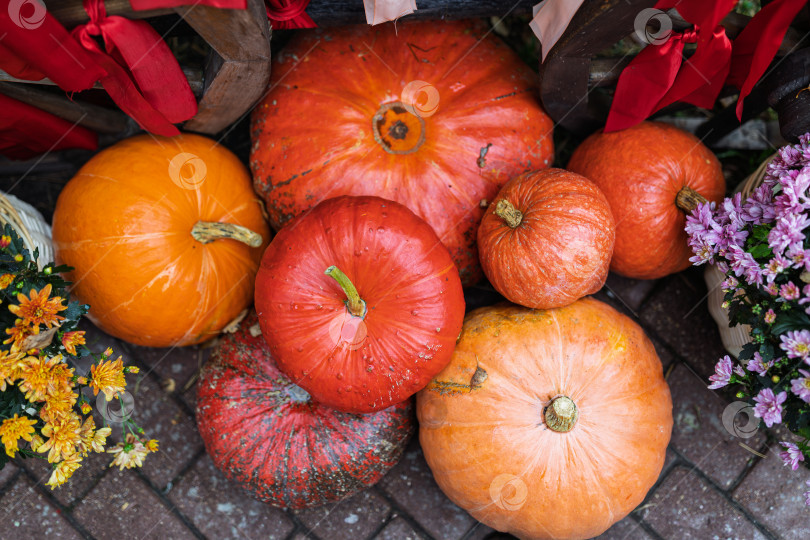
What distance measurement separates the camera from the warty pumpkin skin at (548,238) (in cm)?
163

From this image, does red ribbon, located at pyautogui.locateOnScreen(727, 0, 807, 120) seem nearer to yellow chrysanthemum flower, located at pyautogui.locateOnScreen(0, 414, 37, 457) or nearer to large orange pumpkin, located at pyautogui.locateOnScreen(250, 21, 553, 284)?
large orange pumpkin, located at pyautogui.locateOnScreen(250, 21, 553, 284)

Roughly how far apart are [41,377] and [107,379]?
0.49ft

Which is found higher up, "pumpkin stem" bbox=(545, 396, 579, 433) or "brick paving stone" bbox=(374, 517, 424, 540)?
"pumpkin stem" bbox=(545, 396, 579, 433)

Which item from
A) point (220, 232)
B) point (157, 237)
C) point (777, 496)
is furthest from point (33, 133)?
point (777, 496)

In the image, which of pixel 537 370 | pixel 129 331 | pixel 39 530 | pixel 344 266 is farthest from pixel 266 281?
pixel 39 530

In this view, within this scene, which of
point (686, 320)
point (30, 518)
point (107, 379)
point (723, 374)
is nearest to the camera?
point (107, 379)

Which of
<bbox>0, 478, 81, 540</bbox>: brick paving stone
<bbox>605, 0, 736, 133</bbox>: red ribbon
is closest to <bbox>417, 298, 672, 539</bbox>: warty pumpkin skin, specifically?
<bbox>605, 0, 736, 133</bbox>: red ribbon

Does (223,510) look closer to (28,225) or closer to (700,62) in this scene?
(28,225)

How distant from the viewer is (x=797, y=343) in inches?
55.2

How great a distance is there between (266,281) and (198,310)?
1.32ft

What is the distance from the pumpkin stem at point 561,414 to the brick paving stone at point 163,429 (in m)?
1.31

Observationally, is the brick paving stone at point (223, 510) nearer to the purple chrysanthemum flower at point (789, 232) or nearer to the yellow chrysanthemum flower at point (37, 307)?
the yellow chrysanthemum flower at point (37, 307)

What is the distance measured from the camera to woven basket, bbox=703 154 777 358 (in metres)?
1.82

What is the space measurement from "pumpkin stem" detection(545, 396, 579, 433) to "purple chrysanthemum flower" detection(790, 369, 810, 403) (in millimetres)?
539
